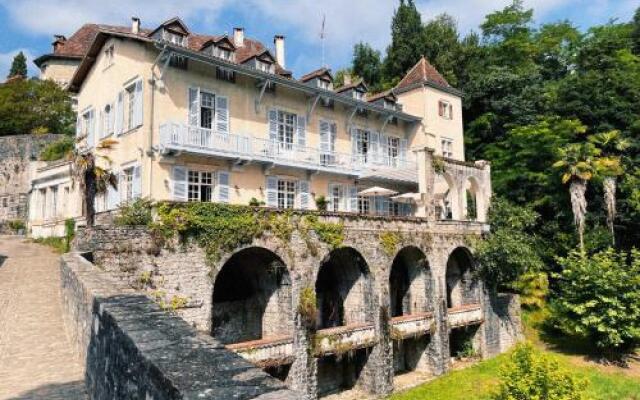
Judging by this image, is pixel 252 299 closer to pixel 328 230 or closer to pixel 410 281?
pixel 328 230

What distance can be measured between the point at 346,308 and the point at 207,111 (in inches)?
442

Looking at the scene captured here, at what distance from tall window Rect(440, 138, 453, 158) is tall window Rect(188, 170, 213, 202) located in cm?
1816

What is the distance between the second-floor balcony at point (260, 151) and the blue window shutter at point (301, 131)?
→ 0.53m

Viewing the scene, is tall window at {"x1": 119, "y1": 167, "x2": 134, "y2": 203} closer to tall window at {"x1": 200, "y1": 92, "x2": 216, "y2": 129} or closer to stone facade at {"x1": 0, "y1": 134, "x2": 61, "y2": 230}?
tall window at {"x1": 200, "y1": 92, "x2": 216, "y2": 129}

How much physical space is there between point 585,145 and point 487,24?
→ 21.6m

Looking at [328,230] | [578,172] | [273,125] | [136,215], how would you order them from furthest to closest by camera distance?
1. [578,172]
2. [273,125]
3. [328,230]
4. [136,215]

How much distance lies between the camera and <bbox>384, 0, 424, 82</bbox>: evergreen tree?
142 feet

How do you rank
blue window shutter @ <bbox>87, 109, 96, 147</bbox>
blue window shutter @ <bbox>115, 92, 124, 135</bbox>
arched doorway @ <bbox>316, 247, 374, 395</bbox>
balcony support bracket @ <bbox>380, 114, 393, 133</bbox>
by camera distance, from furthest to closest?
balcony support bracket @ <bbox>380, 114, 393, 133</bbox>, blue window shutter @ <bbox>87, 109, 96, 147</bbox>, blue window shutter @ <bbox>115, 92, 124, 135</bbox>, arched doorway @ <bbox>316, 247, 374, 395</bbox>

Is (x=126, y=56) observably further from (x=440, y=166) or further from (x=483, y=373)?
(x=483, y=373)

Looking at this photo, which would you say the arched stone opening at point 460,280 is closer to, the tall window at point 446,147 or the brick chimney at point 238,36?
the tall window at point 446,147

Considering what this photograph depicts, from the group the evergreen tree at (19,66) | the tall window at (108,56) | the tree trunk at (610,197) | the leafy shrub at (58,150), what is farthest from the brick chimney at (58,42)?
the tree trunk at (610,197)

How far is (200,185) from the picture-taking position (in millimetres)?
21531

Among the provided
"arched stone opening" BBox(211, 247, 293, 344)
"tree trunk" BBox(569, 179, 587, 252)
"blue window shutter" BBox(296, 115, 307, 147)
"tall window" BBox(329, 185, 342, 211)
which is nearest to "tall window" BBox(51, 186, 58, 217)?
"arched stone opening" BBox(211, 247, 293, 344)

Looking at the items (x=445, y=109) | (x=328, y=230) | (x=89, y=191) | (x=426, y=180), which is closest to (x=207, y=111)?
(x=89, y=191)
